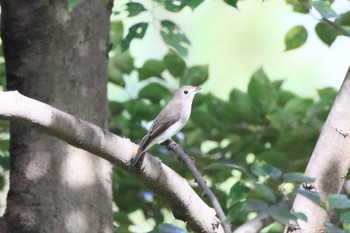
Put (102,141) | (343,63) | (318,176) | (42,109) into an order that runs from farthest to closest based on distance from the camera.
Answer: (343,63) < (318,176) < (102,141) < (42,109)

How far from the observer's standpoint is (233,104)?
13.6 feet

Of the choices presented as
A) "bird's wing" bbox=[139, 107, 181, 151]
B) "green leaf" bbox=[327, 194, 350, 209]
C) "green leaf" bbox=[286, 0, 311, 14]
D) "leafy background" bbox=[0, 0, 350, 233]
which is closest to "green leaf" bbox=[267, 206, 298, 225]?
"green leaf" bbox=[327, 194, 350, 209]

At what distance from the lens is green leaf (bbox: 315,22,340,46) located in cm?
315

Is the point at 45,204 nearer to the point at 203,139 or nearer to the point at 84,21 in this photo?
the point at 84,21

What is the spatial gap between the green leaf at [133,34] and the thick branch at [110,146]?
0.70 meters

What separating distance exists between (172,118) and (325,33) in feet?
2.18

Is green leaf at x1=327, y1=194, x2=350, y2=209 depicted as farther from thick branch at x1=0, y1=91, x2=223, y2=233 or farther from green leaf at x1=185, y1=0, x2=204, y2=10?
green leaf at x1=185, y1=0, x2=204, y2=10

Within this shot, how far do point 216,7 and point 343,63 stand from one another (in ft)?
7.52

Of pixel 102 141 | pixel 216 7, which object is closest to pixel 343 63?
pixel 216 7

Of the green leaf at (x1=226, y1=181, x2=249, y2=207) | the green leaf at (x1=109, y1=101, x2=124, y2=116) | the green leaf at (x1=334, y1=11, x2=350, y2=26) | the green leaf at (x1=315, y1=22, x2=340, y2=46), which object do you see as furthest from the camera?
the green leaf at (x1=109, y1=101, x2=124, y2=116)

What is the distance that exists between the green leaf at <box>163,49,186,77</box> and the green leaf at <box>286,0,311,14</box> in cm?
95

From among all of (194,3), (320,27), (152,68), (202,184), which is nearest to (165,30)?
(194,3)

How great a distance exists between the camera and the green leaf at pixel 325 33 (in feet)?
10.3

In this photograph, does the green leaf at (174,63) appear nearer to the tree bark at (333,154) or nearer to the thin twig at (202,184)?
the thin twig at (202,184)
